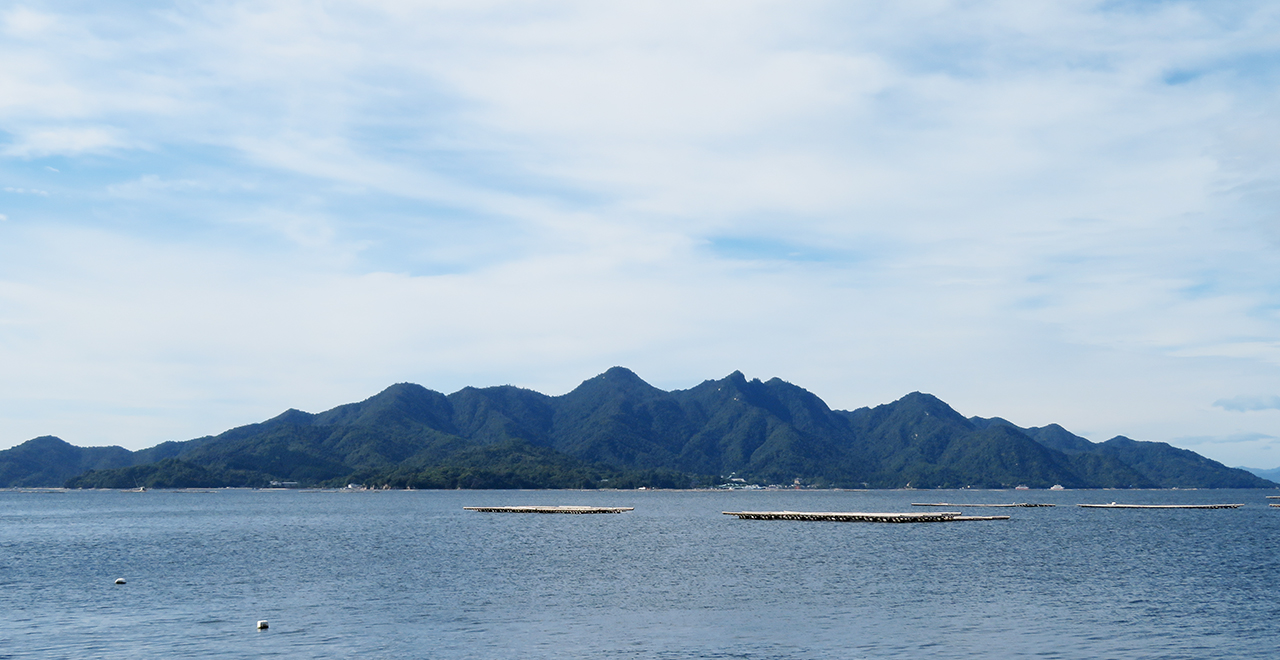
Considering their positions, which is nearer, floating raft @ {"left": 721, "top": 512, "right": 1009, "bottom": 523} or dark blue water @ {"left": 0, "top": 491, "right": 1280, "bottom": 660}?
dark blue water @ {"left": 0, "top": 491, "right": 1280, "bottom": 660}

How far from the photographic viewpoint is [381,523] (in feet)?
524

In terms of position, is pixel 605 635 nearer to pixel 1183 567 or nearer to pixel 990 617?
pixel 990 617

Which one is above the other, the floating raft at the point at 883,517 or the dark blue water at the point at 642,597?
the floating raft at the point at 883,517

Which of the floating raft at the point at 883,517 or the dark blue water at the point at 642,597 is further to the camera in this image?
the floating raft at the point at 883,517

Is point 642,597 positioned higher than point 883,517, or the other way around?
point 883,517

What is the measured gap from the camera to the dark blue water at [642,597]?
147 feet

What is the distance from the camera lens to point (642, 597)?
61.4 m

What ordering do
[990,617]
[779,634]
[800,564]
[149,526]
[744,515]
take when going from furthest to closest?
[744,515] → [149,526] → [800,564] → [990,617] → [779,634]

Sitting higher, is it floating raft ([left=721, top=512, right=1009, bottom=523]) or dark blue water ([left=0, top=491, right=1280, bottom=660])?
floating raft ([left=721, top=512, right=1009, bottom=523])

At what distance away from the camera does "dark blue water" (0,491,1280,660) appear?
44656 millimetres

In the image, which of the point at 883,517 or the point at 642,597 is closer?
the point at 642,597

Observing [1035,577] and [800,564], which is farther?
[800,564]

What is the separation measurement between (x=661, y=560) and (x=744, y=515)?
99020mm

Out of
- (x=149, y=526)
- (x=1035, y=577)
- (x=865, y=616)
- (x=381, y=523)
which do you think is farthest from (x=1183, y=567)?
(x=149, y=526)
